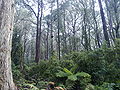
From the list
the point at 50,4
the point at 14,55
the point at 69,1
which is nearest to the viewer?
the point at 14,55

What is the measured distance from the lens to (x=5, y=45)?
2961 millimetres

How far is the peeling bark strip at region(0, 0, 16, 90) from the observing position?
2.80 metres

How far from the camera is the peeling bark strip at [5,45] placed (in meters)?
2.80

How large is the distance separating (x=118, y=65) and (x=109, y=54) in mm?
690

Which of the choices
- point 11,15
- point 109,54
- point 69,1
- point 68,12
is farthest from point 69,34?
point 11,15

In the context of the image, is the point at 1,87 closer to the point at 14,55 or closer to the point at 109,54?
the point at 109,54

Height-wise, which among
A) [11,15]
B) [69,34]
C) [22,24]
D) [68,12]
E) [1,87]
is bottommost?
[1,87]

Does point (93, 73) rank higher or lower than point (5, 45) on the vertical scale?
lower

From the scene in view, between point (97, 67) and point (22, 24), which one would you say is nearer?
point (97, 67)

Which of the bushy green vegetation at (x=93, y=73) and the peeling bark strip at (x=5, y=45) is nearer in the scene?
the peeling bark strip at (x=5, y=45)

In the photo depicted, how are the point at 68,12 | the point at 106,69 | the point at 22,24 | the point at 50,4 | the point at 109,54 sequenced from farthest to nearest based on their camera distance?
the point at 22,24 → the point at 68,12 → the point at 50,4 → the point at 109,54 → the point at 106,69

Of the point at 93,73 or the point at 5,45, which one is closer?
the point at 5,45

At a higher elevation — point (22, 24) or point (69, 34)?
point (22, 24)

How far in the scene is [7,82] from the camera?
111 inches
